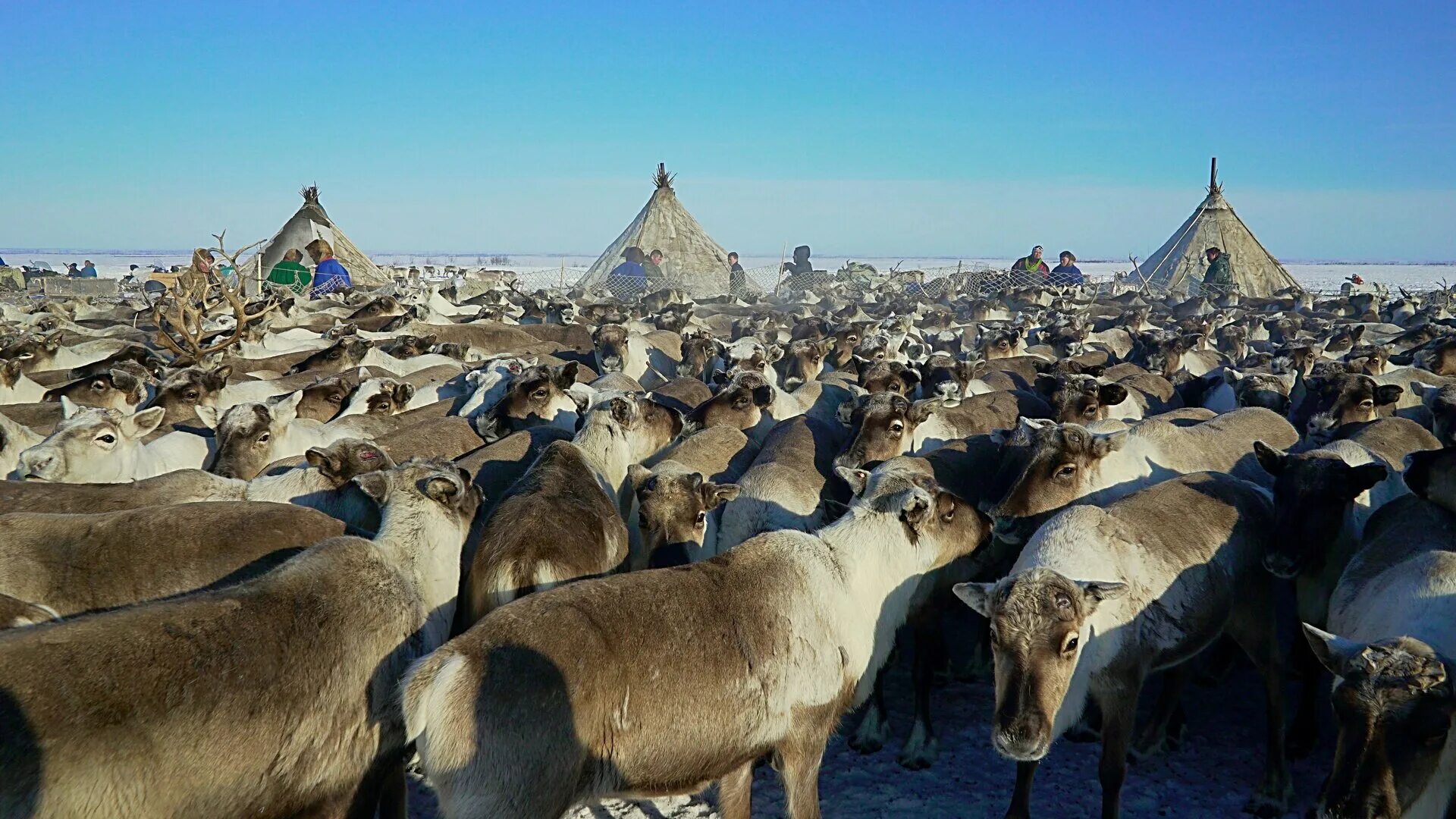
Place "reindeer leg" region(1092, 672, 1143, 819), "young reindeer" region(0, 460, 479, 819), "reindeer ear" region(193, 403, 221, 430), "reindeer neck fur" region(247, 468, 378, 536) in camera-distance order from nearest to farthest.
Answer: "young reindeer" region(0, 460, 479, 819)
"reindeer leg" region(1092, 672, 1143, 819)
"reindeer neck fur" region(247, 468, 378, 536)
"reindeer ear" region(193, 403, 221, 430)

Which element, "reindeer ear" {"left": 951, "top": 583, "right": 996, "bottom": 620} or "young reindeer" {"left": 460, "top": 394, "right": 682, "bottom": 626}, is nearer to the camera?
"reindeer ear" {"left": 951, "top": 583, "right": 996, "bottom": 620}

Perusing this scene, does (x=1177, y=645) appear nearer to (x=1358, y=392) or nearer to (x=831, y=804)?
(x=831, y=804)

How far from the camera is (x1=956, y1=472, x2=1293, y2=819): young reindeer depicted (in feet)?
13.8

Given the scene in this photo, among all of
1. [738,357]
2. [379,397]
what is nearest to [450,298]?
[738,357]

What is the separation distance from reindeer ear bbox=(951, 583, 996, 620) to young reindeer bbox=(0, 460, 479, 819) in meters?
2.36

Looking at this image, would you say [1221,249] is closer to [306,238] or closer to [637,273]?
[637,273]

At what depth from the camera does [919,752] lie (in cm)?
520

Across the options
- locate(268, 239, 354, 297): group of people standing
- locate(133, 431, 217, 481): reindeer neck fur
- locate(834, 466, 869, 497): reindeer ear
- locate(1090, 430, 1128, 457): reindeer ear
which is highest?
locate(268, 239, 354, 297): group of people standing

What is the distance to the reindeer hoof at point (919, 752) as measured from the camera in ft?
16.9

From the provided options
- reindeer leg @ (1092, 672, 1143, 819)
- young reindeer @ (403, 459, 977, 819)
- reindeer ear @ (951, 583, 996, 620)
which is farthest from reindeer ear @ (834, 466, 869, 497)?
reindeer leg @ (1092, 672, 1143, 819)

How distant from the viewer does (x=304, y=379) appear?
1059 cm

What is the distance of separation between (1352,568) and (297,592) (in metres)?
4.92

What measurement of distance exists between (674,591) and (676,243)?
102ft

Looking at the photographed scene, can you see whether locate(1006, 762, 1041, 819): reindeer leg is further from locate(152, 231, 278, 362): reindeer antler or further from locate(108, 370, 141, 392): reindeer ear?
locate(152, 231, 278, 362): reindeer antler
